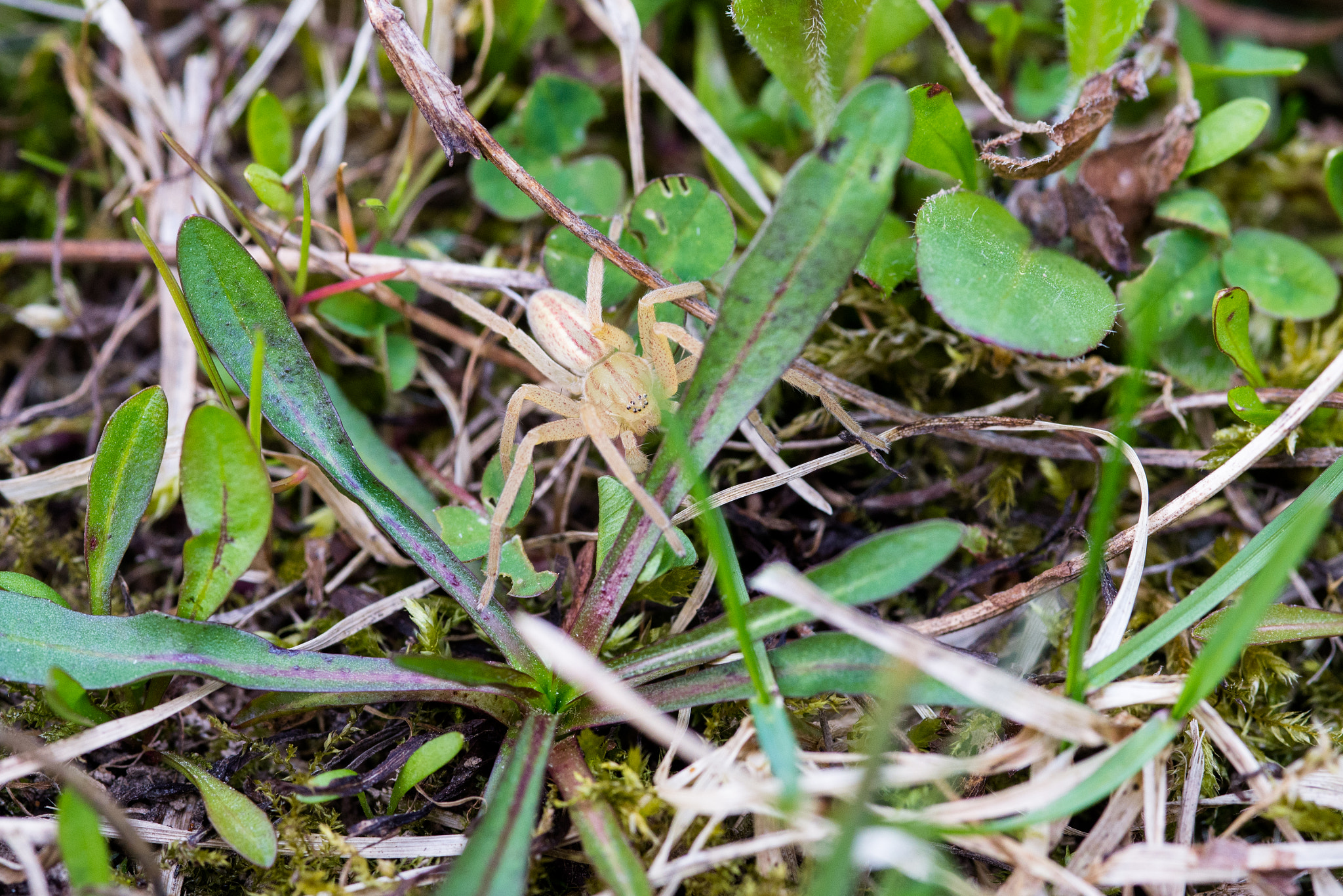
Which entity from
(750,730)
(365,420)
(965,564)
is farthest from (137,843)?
(965,564)

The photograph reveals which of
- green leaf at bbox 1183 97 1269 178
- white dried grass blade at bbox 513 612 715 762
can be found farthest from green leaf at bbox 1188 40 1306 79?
white dried grass blade at bbox 513 612 715 762

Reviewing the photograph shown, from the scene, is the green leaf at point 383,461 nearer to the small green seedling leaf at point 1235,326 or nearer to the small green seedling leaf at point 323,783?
the small green seedling leaf at point 323,783

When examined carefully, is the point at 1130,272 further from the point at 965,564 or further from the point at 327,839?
the point at 327,839

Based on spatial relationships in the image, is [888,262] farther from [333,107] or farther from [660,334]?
[333,107]

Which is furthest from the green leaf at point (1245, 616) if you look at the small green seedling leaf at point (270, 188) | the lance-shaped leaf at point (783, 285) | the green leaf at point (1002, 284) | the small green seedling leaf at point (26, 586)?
the small green seedling leaf at point (270, 188)

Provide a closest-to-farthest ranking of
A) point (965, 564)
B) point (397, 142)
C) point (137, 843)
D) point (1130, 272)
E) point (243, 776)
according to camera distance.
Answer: point (137, 843)
point (243, 776)
point (965, 564)
point (1130, 272)
point (397, 142)

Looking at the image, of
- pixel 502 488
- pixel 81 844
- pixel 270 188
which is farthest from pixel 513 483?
pixel 270 188

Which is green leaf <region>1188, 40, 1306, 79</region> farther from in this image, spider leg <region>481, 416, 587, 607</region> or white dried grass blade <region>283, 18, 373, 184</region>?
white dried grass blade <region>283, 18, 373, 184</region>
